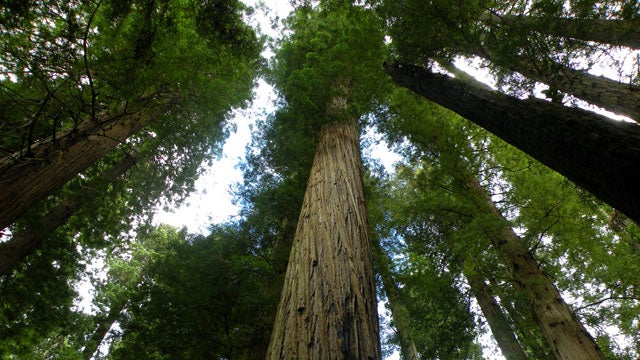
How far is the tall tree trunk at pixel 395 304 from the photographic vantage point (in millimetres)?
5859

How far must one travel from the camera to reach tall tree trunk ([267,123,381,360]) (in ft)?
6.30

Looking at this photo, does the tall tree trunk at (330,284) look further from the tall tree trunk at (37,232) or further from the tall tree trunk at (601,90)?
the tall tree trunk at (37,232)

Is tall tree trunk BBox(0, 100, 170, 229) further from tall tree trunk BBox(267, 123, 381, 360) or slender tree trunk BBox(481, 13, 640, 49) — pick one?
slender tree trunk BBox(481, 13, 640, 49)

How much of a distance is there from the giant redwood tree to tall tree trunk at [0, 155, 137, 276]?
343cm

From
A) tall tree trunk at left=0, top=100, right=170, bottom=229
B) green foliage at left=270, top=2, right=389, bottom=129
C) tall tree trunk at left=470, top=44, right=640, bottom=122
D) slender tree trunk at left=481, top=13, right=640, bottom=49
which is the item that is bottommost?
tall tree trunk at left=0, top=100, right=170, bottom=229

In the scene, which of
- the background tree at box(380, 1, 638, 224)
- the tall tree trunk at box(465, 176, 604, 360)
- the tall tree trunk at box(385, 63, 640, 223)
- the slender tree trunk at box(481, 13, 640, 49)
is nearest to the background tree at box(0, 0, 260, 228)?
the background tree at box(380, 1, 638, 224)

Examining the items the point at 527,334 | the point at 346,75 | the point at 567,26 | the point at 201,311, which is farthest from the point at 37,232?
the point at 527,334

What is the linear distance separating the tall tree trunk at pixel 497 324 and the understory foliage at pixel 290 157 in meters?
0.10

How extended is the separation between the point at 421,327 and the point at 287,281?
8.03 metres

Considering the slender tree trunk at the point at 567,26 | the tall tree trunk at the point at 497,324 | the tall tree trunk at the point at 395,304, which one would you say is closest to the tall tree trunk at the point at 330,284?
the tall tree trunk at the point at 395,304

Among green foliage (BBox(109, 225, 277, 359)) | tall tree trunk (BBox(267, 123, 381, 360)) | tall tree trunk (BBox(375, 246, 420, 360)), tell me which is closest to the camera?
tall tree trunk (BBox(267, 123, 381, 360))

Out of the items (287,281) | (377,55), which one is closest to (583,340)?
(287,281)

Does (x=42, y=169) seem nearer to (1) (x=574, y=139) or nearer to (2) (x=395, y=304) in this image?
(1) (x=574, y=139)

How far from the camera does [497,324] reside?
7.16 meters
